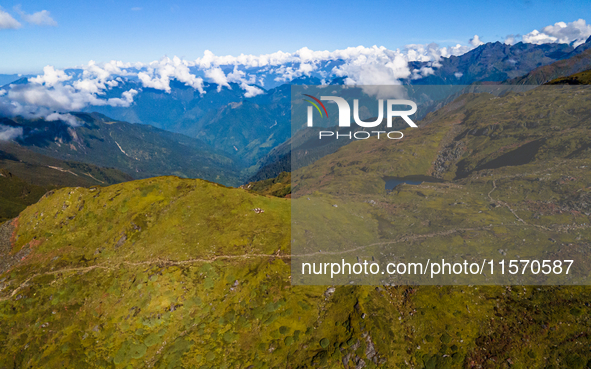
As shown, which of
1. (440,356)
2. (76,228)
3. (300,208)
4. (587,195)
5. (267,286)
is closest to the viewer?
(440,356)

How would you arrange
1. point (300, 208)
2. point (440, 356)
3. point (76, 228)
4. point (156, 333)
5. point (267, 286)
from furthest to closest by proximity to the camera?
1. point (300, 208)
2. point (76, 228)
3. point (267, 286)
4. point (156, 333)
5. point (440, 356)

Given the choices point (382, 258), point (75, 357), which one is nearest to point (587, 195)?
point (382, 258)

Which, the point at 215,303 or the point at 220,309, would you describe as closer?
the point at 220,309

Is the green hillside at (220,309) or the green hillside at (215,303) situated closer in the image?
the green hillside at (220,309)

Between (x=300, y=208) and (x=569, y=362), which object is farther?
(x=300, y=208)

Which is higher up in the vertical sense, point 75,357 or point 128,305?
point 128,305

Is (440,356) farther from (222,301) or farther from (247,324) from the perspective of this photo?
(222,301)

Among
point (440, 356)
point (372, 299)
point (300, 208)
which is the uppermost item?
point (300, 208)

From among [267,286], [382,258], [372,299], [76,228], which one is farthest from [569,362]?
[76,228]

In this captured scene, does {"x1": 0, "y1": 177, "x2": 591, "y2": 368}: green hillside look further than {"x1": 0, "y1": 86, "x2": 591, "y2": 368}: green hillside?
No

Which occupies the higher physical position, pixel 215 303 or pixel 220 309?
pixel 215 303

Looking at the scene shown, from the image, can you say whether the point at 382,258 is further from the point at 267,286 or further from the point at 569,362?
the point at 569,362
